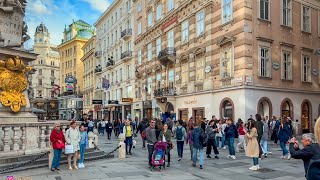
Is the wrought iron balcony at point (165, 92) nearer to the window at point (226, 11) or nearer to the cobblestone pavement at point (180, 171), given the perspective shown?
the window at point (226, 11)

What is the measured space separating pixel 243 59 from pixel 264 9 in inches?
177

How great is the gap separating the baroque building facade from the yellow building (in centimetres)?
1746

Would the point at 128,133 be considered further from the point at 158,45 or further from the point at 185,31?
the point at 158,45

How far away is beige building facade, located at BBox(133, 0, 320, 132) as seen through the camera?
79.0 feet

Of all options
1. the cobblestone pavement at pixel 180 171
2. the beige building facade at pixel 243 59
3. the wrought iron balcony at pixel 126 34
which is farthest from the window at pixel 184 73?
the wrought iron balcony at pixel 126 34

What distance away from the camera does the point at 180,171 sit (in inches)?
468

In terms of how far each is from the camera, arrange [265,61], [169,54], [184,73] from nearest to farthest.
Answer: [265,61]
[184,73]
[169,54]

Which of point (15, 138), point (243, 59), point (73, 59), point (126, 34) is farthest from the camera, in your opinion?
point (73, 59)

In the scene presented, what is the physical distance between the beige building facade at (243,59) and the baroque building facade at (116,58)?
1512 cm

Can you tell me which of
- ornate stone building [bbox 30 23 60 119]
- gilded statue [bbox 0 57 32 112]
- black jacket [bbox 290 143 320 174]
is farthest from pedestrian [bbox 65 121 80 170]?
ornate stone building [bbox 30 23 60 119]

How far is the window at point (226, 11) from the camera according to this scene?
998 inches

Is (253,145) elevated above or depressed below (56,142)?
below

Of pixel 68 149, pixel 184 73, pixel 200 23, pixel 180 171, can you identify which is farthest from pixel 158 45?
pixel 68 149

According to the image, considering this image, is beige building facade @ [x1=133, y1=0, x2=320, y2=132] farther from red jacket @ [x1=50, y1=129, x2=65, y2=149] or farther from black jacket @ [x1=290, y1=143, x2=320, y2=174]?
black jacket @ [x1=290, y1=143, x2=320, y2=174]
